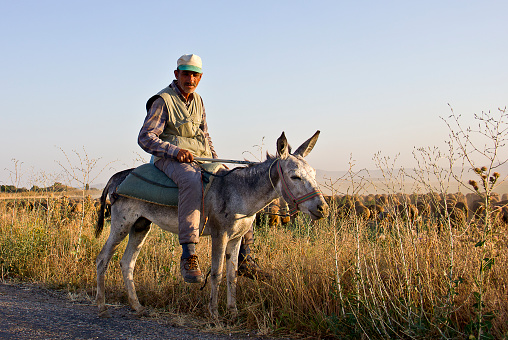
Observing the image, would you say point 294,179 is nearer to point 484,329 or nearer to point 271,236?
point 484,329

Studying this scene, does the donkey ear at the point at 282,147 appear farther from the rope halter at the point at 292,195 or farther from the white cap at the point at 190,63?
the white cap at the point at 190,63

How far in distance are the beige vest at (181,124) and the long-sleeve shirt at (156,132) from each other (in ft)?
0.23

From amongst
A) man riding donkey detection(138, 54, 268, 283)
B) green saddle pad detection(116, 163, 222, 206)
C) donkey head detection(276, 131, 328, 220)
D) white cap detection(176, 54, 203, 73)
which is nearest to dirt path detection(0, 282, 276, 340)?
man riding donkey detection(138, 54, 268, 283)

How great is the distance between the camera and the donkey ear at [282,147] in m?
4.39

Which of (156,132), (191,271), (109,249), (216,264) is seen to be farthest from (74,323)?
(156,132)

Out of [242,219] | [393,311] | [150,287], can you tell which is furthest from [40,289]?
[393,311]

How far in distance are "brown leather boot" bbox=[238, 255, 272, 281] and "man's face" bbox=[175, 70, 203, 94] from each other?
7.35 ft

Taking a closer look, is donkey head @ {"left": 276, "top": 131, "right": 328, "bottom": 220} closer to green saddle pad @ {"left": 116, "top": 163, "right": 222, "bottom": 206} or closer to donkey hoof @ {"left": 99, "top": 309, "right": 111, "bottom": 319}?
green saddle pad @ {"left": 116, "top": 163, "right": 222, "bottom": 206}

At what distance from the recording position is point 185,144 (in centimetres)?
529

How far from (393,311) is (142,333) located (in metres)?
2.56

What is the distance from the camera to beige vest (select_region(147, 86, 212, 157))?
5242 mm

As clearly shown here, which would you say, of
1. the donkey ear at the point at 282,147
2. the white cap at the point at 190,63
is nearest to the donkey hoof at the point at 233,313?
the donkey ear at the point at 282,147

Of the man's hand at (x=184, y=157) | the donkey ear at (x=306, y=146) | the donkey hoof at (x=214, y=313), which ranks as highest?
the donkey ear at (x=306, y=146)

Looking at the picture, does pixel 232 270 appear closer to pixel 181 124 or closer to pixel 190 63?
pixel 181 124
